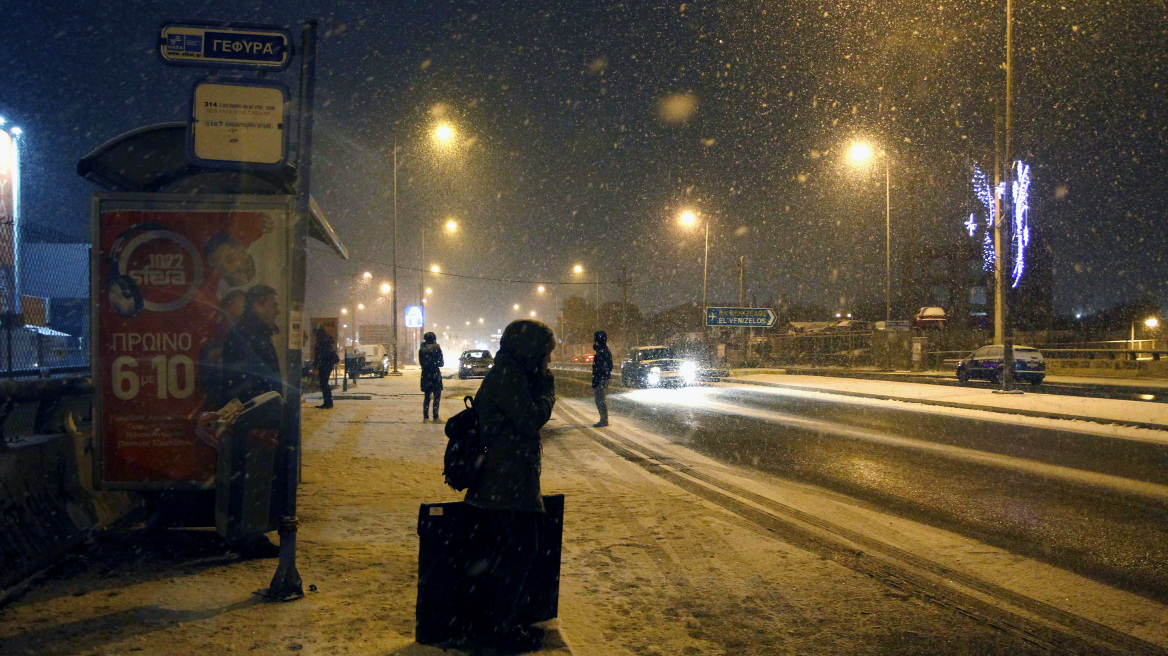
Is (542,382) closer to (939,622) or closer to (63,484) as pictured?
(939,622)

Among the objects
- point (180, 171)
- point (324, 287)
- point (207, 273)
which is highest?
point (324, 287)

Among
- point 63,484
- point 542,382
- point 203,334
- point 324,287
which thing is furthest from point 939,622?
point 324,287

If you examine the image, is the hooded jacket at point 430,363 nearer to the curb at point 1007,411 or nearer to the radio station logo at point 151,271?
the radio station logo at point 151,271

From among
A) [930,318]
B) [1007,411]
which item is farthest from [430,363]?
[930,318]

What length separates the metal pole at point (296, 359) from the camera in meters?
4.45

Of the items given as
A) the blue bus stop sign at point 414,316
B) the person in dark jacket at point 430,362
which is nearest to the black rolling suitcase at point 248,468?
the person in dark jacket at point 430,362

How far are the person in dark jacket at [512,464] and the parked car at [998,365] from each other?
26089 millimetres

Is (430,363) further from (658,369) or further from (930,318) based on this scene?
(930,318)

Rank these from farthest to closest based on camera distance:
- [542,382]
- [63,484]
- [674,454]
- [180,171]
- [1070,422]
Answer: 1. [1070,422]
2. [674,454]
3. [180,171]
4. [63,484]
5. [542,382]

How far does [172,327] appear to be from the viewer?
220 inches

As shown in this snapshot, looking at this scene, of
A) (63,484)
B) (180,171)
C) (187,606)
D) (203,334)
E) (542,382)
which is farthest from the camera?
(180,171)

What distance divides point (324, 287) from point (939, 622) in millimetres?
67697

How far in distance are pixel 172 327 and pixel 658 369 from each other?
77.6 feet

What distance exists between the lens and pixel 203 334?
564 cm
